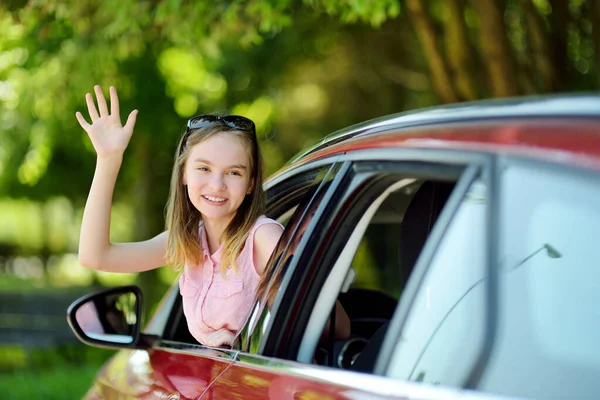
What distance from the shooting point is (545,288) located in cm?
170

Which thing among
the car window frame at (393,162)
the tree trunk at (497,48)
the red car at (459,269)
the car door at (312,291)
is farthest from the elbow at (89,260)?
the tree trunk at (497,48)

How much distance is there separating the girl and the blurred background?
2.23m

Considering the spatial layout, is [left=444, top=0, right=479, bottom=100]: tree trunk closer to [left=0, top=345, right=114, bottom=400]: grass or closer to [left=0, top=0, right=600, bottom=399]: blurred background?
[left=0, top=0, right=600, bottom=399]: blurred background

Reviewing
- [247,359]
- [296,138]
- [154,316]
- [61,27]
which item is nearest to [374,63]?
[296,138]

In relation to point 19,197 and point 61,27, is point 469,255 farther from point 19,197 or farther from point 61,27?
point 19,197

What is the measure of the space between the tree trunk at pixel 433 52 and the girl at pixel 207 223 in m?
6.13

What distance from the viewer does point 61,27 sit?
8.37 m

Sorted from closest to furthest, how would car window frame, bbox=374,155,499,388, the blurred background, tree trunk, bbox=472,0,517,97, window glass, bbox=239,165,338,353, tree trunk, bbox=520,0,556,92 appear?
car window frame, bbox=374,155,499,388, window glass, bbox=239,165,338,353, the blurred background, tree trunk, bbox=472,0,517,97, tree trunk, bbox=520,0,556,92

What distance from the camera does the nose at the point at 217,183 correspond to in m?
3.00

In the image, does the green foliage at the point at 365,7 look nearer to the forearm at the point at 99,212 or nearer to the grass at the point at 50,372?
the forearm at the point at 99,212

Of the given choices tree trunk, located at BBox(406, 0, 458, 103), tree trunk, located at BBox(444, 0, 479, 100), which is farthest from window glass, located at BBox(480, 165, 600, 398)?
tree trunk, located at BBox(444, 0, 479, 100)

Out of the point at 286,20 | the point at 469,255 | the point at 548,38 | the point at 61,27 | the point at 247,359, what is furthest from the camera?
the point at 548,38

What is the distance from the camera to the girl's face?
3.02 metres

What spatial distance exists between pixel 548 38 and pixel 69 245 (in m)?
29.5
